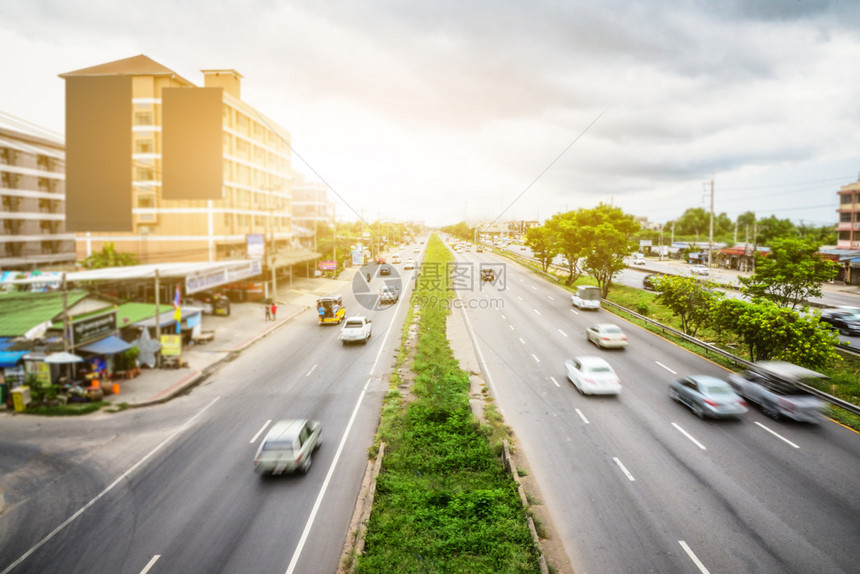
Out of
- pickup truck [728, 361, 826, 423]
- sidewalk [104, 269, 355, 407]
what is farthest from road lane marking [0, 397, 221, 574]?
pickup truck [728, 361, 826, 423]

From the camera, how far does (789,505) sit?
1304 centimetres

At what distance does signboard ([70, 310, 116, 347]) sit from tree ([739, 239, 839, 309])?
1549 inches

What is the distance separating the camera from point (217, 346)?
33.6m

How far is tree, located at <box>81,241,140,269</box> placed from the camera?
36.6 metres

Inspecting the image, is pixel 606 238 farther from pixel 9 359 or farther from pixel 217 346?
pixel 9 359

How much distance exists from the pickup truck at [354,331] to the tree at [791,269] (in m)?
26.0

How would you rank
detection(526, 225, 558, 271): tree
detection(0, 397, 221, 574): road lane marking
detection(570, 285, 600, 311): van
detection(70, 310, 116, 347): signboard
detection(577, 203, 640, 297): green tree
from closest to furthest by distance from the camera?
detection(0, 397, 221, 574): road lane marking, detection(70, 310, 116, 347): signboard, detection(570, 285, 600, 311): van, detection(577, 203, 640, 297): green tree, detection(526, 225, 558, 271): tree

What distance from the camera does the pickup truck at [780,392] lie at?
18.5m

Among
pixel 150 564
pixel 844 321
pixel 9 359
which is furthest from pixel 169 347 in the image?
pixel 844 321

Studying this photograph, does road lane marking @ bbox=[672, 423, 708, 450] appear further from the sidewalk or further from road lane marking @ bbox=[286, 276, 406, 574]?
the sidewalk

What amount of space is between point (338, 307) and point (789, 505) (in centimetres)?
3571

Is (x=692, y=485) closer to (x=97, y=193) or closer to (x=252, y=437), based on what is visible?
(x=252, y=437)

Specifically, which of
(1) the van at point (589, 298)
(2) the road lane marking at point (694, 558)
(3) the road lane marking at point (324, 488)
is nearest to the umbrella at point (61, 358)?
(3) the road lane marking at point (324, 488)

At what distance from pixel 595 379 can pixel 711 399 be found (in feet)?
16.1
